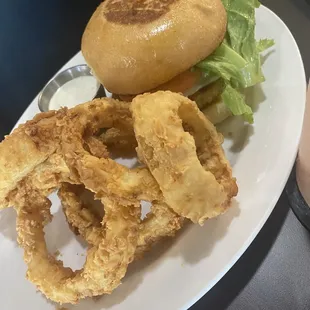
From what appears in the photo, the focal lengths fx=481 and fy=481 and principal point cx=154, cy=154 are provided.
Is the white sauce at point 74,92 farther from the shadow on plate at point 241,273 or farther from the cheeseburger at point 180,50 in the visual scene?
the shadow on plate at point 241,273

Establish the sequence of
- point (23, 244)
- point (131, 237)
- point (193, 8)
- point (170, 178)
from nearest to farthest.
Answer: point (170, 178) → point (131, 237) → point (23, 244) → point (193, 8)

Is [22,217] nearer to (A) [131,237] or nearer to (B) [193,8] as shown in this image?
(A) [131,237]

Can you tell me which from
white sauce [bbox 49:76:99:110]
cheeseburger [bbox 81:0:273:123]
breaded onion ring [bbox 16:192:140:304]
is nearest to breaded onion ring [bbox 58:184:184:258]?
breaded onion ring [bbox 16:192:140:304]

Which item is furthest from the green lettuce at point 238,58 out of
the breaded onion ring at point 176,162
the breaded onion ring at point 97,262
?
the breaded onion ring at point 97,262

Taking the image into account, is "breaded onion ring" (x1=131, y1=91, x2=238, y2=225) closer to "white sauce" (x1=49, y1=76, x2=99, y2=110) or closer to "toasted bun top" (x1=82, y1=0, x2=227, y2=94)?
"toasted bun top" (x1=82, y1=0, x2=227, y2=94)

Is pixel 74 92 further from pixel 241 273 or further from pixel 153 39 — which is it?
pixel 241 273

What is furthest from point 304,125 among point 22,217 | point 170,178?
point 22,217
